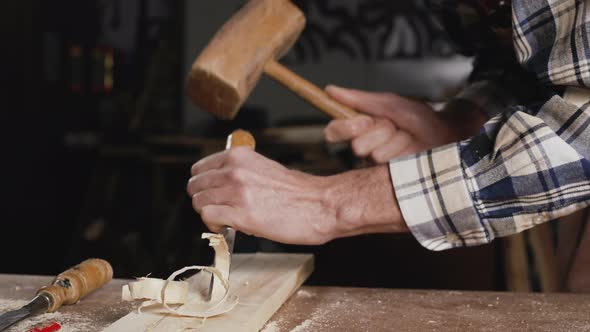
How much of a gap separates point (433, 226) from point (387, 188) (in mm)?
103

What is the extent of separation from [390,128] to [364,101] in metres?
0.10

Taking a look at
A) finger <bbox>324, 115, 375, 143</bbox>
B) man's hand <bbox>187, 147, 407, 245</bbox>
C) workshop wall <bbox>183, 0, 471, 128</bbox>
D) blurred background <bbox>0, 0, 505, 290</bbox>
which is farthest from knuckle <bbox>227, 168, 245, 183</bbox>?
workshop wall <bbox>183, 0, 471, 128</bbox>

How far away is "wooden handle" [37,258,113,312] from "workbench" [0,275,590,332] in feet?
0.07

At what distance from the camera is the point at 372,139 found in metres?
1.74

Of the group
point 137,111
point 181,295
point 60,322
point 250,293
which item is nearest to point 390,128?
point 250,293

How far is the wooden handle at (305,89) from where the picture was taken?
1588 millimetres

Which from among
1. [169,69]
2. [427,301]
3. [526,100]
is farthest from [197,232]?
[427,301]

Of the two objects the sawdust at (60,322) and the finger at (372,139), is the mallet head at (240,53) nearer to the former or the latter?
the finger at (372,139)

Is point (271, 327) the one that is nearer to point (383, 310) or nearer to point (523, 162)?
point (383, 310)

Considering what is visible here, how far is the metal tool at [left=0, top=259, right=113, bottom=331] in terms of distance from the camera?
1.04 m

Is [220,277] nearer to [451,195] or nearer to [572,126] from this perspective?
[451,195]

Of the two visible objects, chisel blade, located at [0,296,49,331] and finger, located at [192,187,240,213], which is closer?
chisel blade, located at [0,296,49,331]

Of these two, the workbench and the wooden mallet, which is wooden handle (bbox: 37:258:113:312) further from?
the wooden mallet

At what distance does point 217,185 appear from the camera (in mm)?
1247
